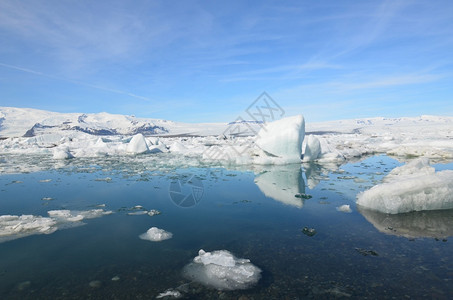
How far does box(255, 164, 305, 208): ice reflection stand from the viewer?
20.2ft

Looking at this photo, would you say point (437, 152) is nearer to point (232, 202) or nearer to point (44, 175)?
point (232, 202)

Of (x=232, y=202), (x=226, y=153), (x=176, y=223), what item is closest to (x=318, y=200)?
(x=232, y=202)

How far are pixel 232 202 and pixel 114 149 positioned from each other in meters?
14.4

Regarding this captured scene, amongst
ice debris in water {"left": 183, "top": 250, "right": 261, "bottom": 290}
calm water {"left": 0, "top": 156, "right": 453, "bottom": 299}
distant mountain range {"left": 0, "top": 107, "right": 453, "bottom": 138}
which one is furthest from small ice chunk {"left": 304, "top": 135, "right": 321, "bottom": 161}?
distant mountain range {"left": 0, "top": 107, "right": 453, "bottom": 138}

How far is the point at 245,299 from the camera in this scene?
2514 millimetres

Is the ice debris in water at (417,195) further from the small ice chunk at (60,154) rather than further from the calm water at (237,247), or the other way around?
the small ice chunk at (60,154)

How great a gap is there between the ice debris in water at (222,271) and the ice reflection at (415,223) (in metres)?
2.41

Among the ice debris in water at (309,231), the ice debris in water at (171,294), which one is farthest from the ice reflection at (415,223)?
the ice debris in water at (171,294)

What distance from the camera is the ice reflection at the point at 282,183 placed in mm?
6160

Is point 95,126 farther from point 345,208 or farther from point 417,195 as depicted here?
point 417,195

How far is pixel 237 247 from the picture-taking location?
3.62 m

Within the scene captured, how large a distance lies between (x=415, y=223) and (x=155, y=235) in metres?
4.17

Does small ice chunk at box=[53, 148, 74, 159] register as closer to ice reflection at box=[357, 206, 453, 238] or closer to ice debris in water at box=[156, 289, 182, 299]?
ice debris in water at box=[156, 289, 182, 299]

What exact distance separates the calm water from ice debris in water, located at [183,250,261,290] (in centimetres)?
10
